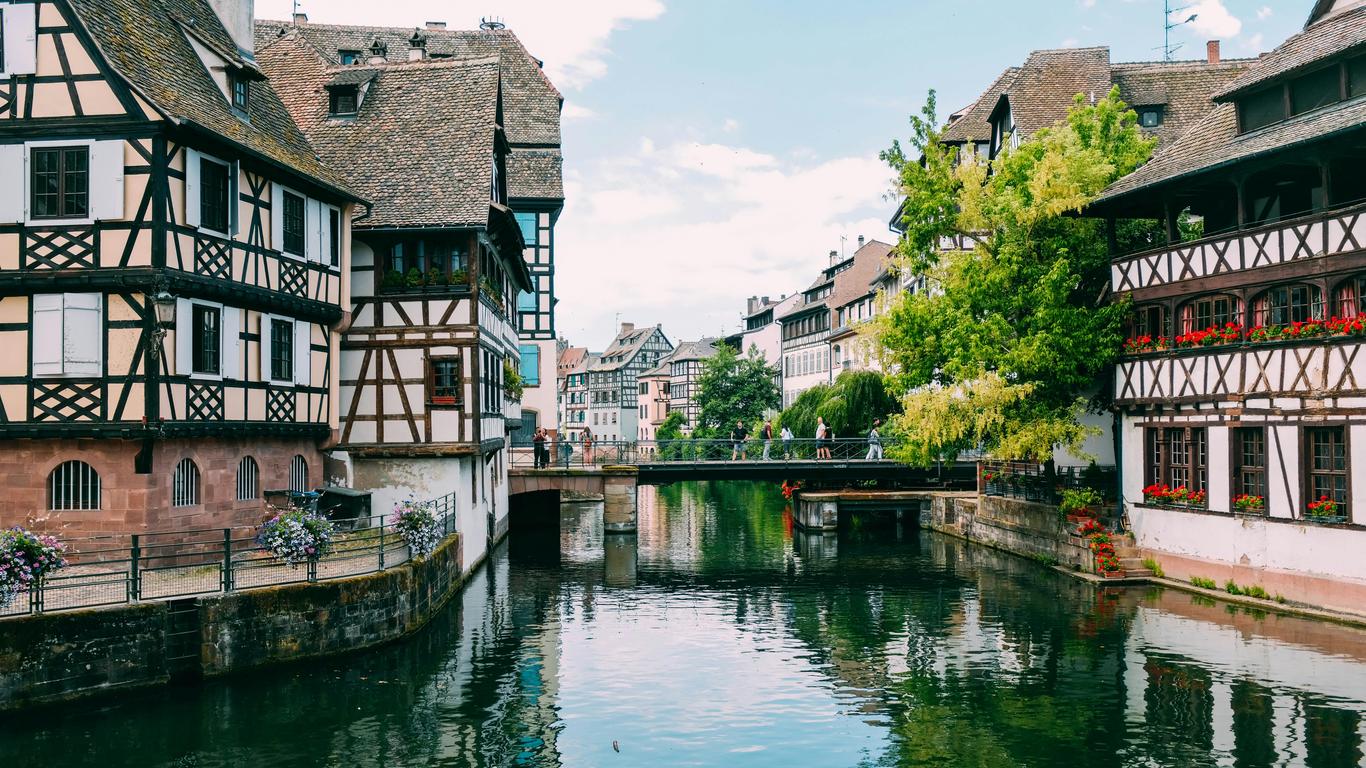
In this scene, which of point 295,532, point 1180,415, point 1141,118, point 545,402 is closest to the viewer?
point 295,532

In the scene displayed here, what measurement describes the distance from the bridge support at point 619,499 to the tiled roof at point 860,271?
1288 inches

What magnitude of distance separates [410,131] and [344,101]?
234 cm

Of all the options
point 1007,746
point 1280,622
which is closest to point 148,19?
point 1007,746

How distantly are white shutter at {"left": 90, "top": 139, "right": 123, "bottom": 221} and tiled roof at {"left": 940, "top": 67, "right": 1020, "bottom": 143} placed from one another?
106 ft

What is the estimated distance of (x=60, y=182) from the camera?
20109 millimetres

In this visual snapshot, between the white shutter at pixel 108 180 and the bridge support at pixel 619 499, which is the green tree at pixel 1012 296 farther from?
the white shutter at pixel 108 180

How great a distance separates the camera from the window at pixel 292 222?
79.3 feet

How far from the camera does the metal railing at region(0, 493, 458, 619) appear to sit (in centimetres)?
1641

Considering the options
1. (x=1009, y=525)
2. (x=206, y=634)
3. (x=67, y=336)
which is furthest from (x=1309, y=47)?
Result: (x=67, y=336)

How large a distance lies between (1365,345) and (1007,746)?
39.3 ft

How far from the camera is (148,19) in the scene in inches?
887

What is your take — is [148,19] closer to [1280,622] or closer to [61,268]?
[61,268]

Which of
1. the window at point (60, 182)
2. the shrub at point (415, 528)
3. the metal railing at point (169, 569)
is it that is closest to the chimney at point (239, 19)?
the window at point (60, 182)

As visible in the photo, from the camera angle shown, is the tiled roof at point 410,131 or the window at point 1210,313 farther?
the tiled roof at point 410,131
